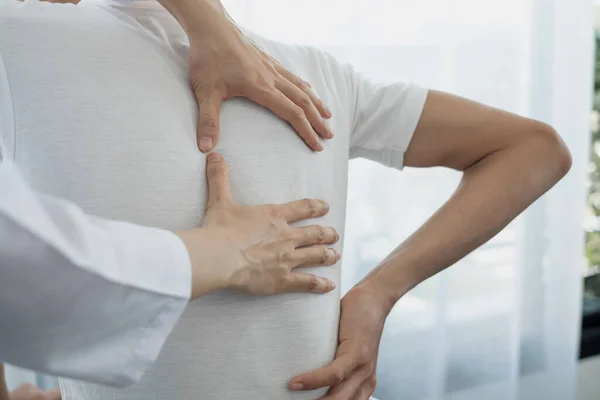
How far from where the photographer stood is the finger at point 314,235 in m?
0.98

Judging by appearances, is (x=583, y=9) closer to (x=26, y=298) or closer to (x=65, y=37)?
(x=65, y=37)

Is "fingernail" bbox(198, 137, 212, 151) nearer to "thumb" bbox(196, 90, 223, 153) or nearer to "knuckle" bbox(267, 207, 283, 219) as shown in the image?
"thumb" bbox(196, 90, 223, 153)

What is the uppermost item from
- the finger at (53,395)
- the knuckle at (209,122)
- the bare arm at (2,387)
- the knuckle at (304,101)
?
the knuckle at (304,101)

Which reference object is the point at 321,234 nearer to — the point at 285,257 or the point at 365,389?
the point at 285,257

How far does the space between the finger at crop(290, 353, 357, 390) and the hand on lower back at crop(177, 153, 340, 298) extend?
104 mm

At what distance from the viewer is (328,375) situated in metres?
1.00

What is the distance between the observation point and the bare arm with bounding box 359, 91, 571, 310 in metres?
1.22

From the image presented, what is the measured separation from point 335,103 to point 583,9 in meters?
1.50

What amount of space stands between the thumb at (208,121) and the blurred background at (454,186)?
0.85m

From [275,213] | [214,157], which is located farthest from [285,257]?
[214,157]

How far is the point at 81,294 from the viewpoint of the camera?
2.11 feet

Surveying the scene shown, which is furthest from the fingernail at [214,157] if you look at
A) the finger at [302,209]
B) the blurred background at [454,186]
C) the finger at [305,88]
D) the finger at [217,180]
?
the blurred background at [454,186]

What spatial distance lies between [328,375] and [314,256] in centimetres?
17

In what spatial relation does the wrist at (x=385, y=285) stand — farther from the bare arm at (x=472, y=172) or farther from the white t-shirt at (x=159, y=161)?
the white t-shirt at (x=159, y=161)
